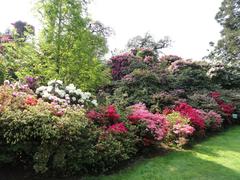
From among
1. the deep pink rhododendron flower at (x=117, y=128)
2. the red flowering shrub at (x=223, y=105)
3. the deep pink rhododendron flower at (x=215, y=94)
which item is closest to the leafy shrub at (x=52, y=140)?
the deep pink rhododendron flower at (x=117, y=128)

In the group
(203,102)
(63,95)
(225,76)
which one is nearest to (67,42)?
(63,95)

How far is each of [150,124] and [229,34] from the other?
1985 centimetres

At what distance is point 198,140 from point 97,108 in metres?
3.50

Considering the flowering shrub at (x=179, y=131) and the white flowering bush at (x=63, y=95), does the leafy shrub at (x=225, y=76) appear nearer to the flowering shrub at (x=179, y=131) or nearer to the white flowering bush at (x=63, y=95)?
the flowering shrub at (x=179, y=131)

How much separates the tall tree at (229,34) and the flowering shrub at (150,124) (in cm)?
1806

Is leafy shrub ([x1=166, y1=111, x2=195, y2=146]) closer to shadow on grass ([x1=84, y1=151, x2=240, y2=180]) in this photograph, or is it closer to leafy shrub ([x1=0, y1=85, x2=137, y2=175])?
shadow on grass ([x1=84, y1=151, x2=240, y2=180])

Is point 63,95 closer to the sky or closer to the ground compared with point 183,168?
closer to the sky

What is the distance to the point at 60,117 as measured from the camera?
18.8 feet

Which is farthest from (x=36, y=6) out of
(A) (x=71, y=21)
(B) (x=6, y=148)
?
(B) (x=6, y=148)

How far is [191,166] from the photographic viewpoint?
650cm

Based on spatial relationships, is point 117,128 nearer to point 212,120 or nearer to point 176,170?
point 176,170

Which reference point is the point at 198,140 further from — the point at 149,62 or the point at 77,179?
the point at 149,62

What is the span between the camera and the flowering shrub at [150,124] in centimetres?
702

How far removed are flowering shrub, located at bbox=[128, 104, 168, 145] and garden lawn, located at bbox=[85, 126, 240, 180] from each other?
1.62 feet
